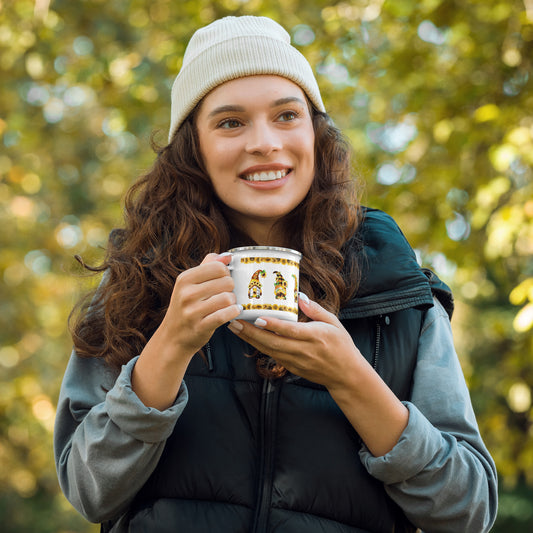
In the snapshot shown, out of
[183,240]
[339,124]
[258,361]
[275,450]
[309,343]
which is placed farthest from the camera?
[339,124]

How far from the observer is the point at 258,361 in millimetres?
2139

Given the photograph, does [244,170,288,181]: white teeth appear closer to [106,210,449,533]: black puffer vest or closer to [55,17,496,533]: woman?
[55,17,496,533]: woman

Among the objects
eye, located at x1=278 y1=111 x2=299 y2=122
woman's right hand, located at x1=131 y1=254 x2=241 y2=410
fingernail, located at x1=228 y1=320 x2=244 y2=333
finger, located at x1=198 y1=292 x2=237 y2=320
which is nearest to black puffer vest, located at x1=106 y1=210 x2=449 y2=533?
woman's right hand, located at x1=131 y1=254 x2=241 y2=410

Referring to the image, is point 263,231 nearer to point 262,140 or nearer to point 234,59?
point 262,140

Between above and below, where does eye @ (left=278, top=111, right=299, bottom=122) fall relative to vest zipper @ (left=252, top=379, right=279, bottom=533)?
above

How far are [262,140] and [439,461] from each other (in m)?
1.07

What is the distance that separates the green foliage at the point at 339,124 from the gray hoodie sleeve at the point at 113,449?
79cm

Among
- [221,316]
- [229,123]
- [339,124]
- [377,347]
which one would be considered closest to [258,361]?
[377,347]

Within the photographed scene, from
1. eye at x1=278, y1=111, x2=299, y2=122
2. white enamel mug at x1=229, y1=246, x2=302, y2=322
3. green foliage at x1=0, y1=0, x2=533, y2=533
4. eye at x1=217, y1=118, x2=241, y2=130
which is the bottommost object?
white enamel mug at x1=229, y1=246, x2=302, y2=322

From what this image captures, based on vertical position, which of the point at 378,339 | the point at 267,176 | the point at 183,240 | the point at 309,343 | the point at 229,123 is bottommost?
the point at 309,343

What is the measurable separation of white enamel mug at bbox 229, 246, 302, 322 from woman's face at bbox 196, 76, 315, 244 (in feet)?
1.56

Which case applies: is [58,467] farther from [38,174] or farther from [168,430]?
[38,174]

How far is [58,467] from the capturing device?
213 centimetres

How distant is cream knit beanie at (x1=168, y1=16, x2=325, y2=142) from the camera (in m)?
2.30
